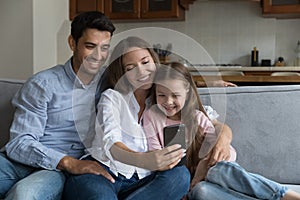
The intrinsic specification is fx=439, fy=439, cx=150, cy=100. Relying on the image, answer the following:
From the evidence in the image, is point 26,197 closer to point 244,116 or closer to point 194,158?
point 194,158

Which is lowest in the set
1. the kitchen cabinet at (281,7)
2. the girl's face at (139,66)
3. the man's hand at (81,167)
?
the man's hand at (81,167)

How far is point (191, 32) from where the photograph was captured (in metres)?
4.79

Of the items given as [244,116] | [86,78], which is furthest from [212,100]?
[86,78]

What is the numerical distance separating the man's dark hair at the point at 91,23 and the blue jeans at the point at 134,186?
1.67 feet

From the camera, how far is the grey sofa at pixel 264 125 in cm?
163

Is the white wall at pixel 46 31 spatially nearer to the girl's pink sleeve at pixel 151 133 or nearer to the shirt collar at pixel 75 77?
the shirt collar at pixel 75 77

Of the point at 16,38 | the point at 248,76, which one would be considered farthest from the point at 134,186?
the point at 16,38

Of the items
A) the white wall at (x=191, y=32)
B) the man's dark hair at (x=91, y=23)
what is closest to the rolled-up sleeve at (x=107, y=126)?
the man's dark hair at (x=91, y=23)

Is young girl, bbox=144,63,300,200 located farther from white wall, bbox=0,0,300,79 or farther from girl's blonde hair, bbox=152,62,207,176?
white wall, bbox=0,0,300,79

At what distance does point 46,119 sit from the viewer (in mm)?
1539

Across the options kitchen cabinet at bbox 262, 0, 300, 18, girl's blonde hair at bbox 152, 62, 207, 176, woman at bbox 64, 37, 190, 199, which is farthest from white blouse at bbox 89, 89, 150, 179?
kitchen cabinet at bbox 262, 0, 300, 18

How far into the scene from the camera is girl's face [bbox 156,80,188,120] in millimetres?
1379

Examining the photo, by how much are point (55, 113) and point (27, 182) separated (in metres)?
0.32

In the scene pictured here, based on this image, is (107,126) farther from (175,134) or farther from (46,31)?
(46,31)
